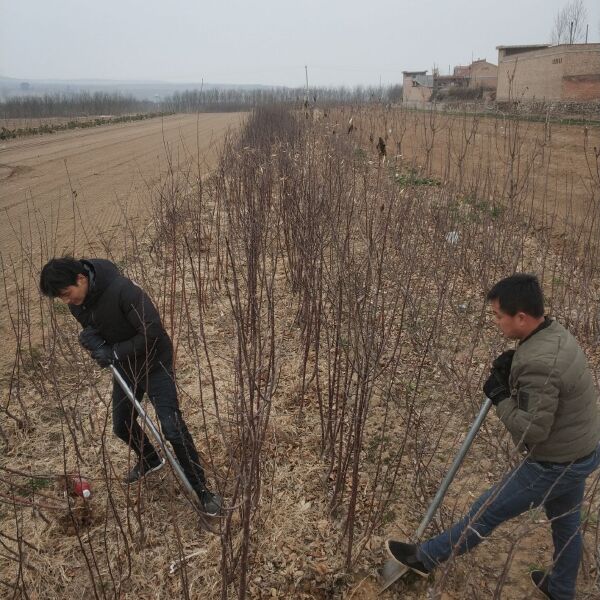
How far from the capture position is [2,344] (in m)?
4.75

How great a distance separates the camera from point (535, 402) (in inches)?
68.3

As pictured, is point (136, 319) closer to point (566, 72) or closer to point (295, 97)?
point (566, 72)

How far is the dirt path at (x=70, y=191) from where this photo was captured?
21.6ft

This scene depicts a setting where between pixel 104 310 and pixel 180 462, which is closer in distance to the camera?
pixel 104 310

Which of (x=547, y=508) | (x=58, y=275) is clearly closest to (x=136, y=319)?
(x=58, y=275)

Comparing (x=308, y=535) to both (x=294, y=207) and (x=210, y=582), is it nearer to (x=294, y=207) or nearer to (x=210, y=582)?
(x=210, y=582)

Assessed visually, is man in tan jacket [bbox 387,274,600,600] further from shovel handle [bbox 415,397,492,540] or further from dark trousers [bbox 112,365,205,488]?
dark trousers [bbox 112,365,205,488]

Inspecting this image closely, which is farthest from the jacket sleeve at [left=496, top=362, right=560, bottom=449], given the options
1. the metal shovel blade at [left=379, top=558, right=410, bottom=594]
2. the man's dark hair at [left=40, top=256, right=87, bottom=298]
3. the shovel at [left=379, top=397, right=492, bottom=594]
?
the man's dark hair at [left=40, top=256, right=87, bottom=298]

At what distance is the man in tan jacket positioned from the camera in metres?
1.73

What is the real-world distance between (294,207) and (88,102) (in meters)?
55.0

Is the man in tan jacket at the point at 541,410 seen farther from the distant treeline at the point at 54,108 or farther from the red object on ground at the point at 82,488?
the distant treeline at the point at 54,108

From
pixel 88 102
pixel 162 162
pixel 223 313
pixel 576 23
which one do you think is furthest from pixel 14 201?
pixel 576 23

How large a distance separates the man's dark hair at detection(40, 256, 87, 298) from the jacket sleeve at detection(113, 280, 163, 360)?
231mm

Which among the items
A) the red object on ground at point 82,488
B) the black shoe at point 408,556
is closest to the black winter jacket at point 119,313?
the red object on ground at point 82,488
